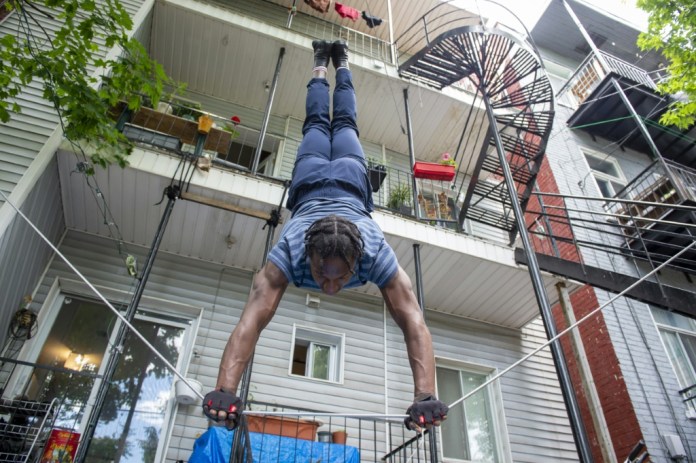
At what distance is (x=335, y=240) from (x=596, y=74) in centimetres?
1163

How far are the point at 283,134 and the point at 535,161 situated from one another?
435 cm

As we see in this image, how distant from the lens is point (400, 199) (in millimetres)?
7277

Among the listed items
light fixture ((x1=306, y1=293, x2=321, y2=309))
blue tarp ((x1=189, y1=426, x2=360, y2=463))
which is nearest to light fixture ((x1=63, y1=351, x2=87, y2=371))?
blue tarp ((x1=189, y1=426, x2=360, y2=463))

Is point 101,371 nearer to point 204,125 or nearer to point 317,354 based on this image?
point 317,354

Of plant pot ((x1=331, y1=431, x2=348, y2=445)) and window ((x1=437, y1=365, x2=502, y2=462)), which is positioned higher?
window ((x1=437, y1=365, x2=502, y2=462))

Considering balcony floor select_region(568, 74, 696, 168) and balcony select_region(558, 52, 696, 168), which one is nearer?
balcony select_region(558, 52, 696, 168)

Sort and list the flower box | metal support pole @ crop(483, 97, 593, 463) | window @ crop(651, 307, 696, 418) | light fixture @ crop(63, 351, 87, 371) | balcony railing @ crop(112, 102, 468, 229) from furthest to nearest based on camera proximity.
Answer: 1. window @ crop(651, 307, 696, 418)
2. the flower box
3. balcony railing @ crop(112, 102, 468, 229)
4. light fixture @ crop(63, 351, 87, 371)
5. metal support pole @ crop(483, 97, 593, 463)

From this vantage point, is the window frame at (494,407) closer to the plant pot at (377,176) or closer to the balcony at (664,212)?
the plant pot at (377,176)

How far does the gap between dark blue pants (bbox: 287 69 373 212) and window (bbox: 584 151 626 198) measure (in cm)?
884

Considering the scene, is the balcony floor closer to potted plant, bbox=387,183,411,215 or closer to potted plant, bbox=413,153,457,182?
potted plant, bbox=387,183,411,215

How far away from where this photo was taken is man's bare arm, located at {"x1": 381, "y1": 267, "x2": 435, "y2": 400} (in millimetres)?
2151

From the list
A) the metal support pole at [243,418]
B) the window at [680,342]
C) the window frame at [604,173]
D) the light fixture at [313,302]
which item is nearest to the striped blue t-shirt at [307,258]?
the metal support pole at [243,418]

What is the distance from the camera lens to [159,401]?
17.0 ft

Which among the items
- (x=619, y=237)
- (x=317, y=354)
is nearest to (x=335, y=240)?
(x=317, y=354)
